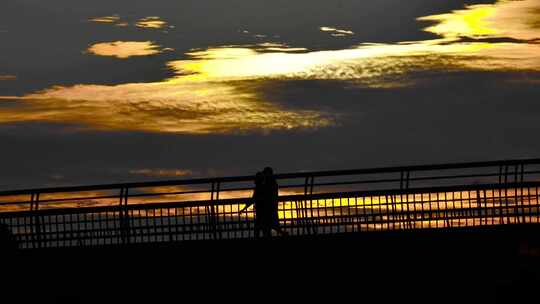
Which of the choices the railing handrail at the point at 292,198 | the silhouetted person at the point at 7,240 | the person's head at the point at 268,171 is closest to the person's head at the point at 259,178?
the person's head at the point at 268,171

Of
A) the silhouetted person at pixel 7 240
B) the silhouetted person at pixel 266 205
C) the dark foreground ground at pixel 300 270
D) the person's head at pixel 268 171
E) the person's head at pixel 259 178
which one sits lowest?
the dark foreground ground at pixel 300 270

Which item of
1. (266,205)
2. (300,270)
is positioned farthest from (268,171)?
(300,270)

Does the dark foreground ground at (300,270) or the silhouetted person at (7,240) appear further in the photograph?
the silhouetted person at (7,240)

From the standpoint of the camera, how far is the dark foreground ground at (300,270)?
1323 inches

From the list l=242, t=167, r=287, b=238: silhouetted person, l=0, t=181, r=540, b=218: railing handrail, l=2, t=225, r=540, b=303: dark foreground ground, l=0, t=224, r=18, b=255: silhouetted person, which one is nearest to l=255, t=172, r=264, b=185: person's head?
l=242, t=167, r=287, b=238: silhouetted person

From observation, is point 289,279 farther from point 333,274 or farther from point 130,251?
point 130,251

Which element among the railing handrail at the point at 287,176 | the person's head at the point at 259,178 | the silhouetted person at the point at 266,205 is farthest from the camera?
the railing handrail at the point at 287,176

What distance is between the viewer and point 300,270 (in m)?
34.9

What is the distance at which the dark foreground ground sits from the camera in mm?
33594

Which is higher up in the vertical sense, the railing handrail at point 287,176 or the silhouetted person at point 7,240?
the railing handrail at point 287,176

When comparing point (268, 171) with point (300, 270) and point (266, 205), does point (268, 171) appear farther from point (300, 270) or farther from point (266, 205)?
point (300, 270)

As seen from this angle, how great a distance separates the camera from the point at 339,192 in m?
37.8

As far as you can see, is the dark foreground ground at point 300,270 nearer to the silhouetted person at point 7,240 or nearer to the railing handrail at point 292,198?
the silhouetted person at point 7,240

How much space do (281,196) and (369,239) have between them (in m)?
2.50
